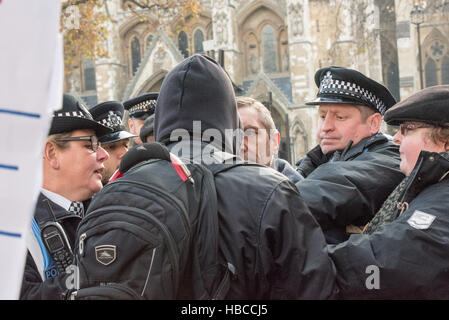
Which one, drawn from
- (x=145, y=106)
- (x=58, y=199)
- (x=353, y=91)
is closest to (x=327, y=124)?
(x=353, y=91)

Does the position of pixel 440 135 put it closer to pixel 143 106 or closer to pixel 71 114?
pixel 71 114

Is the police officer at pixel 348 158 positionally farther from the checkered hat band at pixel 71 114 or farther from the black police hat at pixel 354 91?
the checkered hat band at pixel 71 114

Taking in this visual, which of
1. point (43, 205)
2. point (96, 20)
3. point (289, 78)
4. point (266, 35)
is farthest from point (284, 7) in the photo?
point (43, 205)

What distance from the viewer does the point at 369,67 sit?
30.1 meters

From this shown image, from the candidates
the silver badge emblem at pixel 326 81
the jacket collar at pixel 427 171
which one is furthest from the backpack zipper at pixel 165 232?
→ the silver badge emblem at pixel 326 81

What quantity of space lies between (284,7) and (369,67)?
19.0ft

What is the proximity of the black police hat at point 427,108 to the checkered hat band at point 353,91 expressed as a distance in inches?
25.2

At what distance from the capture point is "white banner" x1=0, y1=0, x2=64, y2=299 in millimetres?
1153

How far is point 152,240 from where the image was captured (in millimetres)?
1949

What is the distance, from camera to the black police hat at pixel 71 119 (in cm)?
345

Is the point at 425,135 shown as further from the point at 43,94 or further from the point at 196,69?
the point at 43,94

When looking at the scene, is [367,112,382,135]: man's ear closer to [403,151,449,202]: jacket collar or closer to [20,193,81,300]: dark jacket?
[403,151,449,202]: jacket collar

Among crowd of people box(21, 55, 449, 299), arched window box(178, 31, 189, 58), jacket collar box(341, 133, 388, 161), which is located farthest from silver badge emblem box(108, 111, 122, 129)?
arched window box(178, 31, 189, 58)
